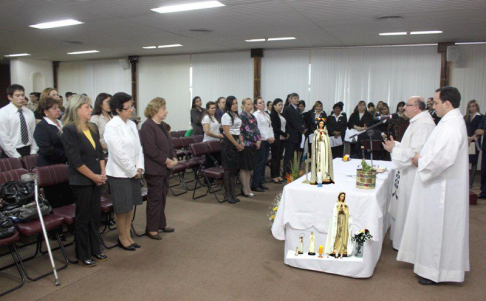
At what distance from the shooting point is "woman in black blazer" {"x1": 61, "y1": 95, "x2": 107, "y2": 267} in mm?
3469

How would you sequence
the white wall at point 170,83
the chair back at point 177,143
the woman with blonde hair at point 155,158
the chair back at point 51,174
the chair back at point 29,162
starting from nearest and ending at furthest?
the chair back at point 51,174 < the woman with blonde hair at point 155,158 < the chair back at point 29,162 < the chair back at point 177,143 < the white wall at point 170,83

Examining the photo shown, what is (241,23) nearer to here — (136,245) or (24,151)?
(24,151)

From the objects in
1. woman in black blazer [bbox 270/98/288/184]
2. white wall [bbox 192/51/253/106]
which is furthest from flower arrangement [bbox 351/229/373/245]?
white wall [bbox 192/51/253/106]

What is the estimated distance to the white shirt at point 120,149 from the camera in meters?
3.74

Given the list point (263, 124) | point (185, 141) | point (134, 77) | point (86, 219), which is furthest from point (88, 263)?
point (134, 77)

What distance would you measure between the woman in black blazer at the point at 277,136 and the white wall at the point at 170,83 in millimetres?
5689

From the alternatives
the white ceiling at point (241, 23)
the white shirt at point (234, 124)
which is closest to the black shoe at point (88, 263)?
the white shirt at point (234, 124)

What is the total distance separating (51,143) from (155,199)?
4.01ft

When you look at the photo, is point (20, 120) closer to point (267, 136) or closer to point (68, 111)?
point (68, 111)

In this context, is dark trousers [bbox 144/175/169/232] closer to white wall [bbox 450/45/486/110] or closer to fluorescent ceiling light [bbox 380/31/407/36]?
fluorescent ceiling light [bbox 380/31/407/36]

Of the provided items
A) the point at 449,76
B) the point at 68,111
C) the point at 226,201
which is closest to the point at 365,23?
the point at 449,76

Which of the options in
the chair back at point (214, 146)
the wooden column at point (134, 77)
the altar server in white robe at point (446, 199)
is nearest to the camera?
the altar server in white robe at point (446, 199)

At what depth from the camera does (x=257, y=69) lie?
36.9ft

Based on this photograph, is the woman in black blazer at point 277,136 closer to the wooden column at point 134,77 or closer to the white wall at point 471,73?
the white wall at point 471,73
